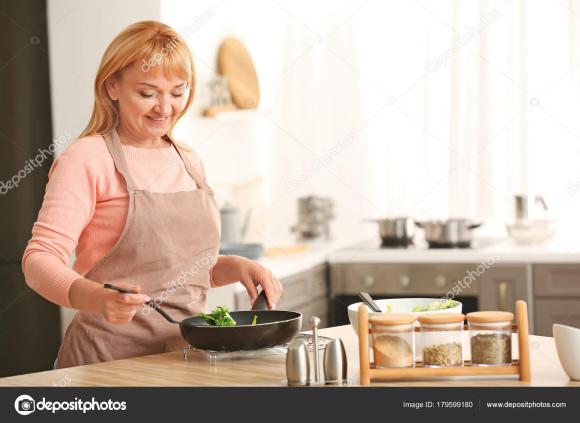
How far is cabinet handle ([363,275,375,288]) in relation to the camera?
12.7 feet

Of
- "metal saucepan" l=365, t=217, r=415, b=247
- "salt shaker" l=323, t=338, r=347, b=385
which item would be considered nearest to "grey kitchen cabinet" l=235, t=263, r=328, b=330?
"metal saucepan" l=365, t=217, r=415, b=247

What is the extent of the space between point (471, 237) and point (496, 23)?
1.11 meters

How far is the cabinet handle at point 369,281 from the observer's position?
3.88 meters

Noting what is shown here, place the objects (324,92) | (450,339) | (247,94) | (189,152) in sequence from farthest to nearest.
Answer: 1. (324,92)
2. (247,94)
3. (189,152)
4. (450,339)

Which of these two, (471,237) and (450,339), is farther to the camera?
(471,237)

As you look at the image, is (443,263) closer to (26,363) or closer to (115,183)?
(26,363)

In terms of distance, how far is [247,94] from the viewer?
418cm

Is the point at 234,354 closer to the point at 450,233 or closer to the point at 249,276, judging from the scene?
the point at 249,276

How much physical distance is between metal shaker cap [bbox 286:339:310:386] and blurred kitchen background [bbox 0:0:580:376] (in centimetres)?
163

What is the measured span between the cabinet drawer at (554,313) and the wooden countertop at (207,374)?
1.85 m

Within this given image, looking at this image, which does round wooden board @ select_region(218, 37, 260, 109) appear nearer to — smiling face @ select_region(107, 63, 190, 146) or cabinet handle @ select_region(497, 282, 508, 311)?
cabinet handle @ select_region(497, 282, 508, 311)

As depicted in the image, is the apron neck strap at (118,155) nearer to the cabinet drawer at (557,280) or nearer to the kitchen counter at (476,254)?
the kitchen counter at (476,254)

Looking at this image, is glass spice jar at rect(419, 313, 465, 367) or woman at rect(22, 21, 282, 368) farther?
woman at rect(22, 21, 282, 368)
